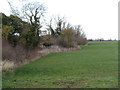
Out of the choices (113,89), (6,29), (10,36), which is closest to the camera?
(113,89)

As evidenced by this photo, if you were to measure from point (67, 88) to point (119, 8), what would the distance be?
347cm

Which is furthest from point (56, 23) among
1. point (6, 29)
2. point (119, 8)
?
point (119, 8)

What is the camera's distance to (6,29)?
26078mm

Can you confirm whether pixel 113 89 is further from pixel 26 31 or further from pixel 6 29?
pixel 26 31

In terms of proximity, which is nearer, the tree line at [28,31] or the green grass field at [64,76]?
the green grass field at [64,76]

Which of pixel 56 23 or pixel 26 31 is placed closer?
pixel 26 31

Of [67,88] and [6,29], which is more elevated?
[6,29]

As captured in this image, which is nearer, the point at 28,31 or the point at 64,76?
the point at 64,76

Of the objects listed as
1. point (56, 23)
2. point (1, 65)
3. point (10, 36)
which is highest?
point (56, 23)

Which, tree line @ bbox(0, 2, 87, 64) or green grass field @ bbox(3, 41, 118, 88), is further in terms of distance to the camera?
tree line @ bbox(0, 2, 87, 64)

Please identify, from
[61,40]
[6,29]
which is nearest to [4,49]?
[6,29]

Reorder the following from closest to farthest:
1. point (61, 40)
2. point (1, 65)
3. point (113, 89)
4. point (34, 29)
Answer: point (113, 89) → point (1, 65) → point (34, 29) → point (61, 40)

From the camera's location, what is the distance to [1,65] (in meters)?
15.5

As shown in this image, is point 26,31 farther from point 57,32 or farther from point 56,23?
point 56,23
